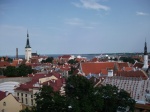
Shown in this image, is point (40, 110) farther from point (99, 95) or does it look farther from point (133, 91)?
point (133, 91)

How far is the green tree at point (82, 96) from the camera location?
16.7 metres

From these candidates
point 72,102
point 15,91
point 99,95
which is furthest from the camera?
point 15,91

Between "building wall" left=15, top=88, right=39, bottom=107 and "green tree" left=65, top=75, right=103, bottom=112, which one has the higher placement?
"green tree" left=65, top=75, right=103, bottom=112

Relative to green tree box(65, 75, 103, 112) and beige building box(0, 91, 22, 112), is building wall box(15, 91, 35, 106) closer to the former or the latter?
beige building box(0, 91, 22, 112)

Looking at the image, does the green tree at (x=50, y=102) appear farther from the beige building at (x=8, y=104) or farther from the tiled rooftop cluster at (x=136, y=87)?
the beige building at (x=8, y=104)

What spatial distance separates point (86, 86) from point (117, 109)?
314cm

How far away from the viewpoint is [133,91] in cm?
2247

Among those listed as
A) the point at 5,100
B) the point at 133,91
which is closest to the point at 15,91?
the point at 5,100

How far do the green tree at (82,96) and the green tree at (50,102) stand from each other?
0.52 meters

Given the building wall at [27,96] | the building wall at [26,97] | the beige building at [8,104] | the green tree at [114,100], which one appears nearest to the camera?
the green tree at [114,100]

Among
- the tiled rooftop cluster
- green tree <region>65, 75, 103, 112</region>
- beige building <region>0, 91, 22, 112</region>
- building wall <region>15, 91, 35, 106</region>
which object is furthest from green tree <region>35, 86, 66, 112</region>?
building wall <region>15, 91, 35, 106</region>

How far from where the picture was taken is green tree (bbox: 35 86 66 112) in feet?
54.5

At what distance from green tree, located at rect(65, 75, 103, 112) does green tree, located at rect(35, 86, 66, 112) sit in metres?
0.52

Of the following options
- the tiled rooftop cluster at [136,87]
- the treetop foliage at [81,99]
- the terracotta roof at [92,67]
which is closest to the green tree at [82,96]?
the treetop foliage at [81,99]
